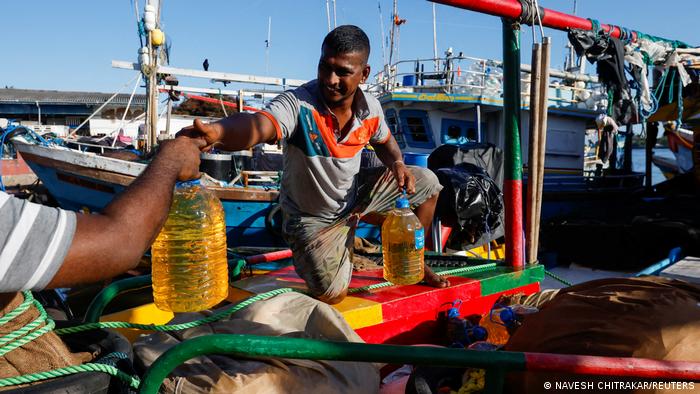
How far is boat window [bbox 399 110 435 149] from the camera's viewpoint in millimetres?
12164

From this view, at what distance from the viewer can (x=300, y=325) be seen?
7.84 ft

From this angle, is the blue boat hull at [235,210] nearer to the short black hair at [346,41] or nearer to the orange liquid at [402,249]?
the orange liquid at [402,249]

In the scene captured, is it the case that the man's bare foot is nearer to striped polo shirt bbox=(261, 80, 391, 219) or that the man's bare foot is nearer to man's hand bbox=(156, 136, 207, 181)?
striped polo shirt bbox=(261, 80, 391, 219)

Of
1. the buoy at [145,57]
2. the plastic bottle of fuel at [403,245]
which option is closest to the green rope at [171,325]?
the plastic bottle of fuel at [403,245]

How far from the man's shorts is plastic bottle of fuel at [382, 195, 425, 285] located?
0.14m

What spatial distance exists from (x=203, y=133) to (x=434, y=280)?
2.18 meters

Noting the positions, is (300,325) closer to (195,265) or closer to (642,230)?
(195,265)

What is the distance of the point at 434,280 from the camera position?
3.58 m

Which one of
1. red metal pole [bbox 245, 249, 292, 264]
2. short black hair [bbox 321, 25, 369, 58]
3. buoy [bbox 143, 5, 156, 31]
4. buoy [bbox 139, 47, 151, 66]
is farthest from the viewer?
buoy [bbox 139, 47, 151, 66]

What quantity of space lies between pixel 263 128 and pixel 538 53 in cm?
250

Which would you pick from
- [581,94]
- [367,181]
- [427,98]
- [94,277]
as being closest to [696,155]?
[581,94]

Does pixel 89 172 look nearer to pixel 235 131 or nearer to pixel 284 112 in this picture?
pixel 284 112

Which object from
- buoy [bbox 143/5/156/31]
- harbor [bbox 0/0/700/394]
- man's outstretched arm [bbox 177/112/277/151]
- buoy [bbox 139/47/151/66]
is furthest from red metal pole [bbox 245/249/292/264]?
buoy [bbox 143/5/156/31]

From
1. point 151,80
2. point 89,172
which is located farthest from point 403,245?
point 151,80
